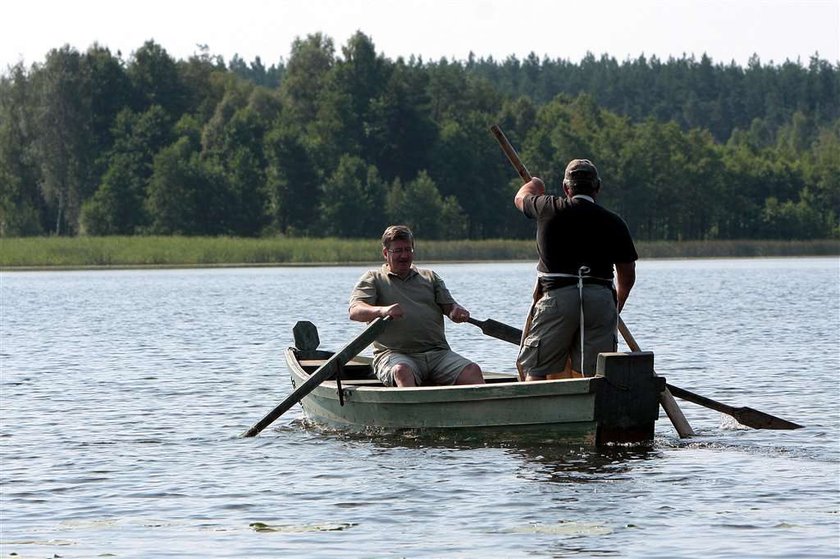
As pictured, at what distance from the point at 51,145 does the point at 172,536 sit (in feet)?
286

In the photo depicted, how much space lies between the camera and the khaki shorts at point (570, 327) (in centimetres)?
1130

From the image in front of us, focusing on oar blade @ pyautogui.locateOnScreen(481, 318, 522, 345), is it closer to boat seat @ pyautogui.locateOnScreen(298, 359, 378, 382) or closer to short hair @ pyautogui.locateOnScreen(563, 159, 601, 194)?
boat seat @ pyautogui.locateOnScreen(298, 359, 378, 382)

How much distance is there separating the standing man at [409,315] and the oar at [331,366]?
148 millimetres

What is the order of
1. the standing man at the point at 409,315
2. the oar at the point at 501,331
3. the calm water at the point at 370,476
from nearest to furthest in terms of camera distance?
the calm water at the point at 370,476 < the standing man at the point at 409,315 < the oar at the point at 501,331

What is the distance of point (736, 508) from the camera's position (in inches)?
382

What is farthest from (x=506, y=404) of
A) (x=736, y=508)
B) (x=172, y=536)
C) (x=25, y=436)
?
(x=25, y=436)

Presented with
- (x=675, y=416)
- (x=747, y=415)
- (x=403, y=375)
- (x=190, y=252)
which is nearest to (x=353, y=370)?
(x=403, y=375)

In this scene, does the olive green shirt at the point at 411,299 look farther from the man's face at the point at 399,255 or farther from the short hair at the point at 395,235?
the short hair at the point at 395,235

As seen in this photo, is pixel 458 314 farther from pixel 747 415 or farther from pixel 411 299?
pixel 747 415

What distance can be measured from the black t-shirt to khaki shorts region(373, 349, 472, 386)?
Result: 1837 mm

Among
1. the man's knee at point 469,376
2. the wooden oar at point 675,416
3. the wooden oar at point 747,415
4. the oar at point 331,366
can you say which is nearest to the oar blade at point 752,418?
the wooden oar at point 747,415

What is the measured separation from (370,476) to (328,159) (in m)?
88.3

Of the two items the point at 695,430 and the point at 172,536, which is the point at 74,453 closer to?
the point at 172,536

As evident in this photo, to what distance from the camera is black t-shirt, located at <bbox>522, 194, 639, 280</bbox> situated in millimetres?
11250
